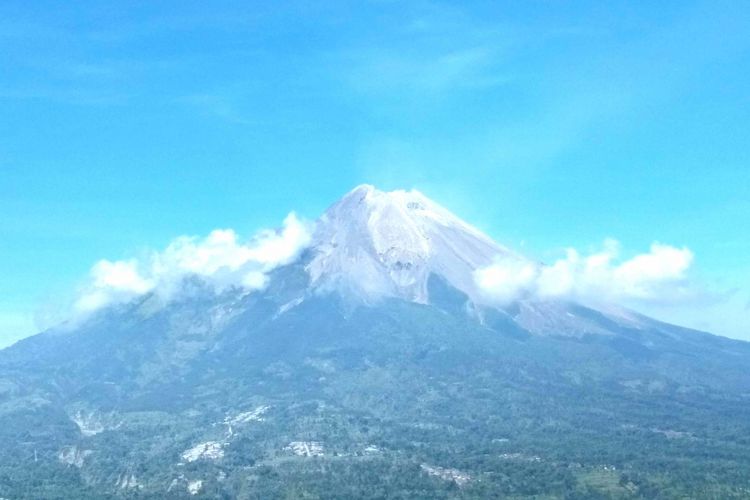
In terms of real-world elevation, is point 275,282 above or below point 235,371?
above

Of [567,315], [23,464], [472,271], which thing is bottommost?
[23,464]

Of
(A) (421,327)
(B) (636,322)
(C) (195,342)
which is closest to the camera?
(A) (421,327)

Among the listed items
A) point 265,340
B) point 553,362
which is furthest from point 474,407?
point 265,340

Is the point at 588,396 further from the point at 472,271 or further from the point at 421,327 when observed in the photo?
the point at 472,271

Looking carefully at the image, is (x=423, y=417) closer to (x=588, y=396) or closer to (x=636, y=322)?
(x=588, y=396)

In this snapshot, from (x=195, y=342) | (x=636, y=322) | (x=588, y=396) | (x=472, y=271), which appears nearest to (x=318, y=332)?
(x=195, y=342)

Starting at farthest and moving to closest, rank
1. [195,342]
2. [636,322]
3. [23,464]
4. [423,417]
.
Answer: [636,322] → [195,342] → [423,417] → [23,464]

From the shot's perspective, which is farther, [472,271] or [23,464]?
[472,271]
